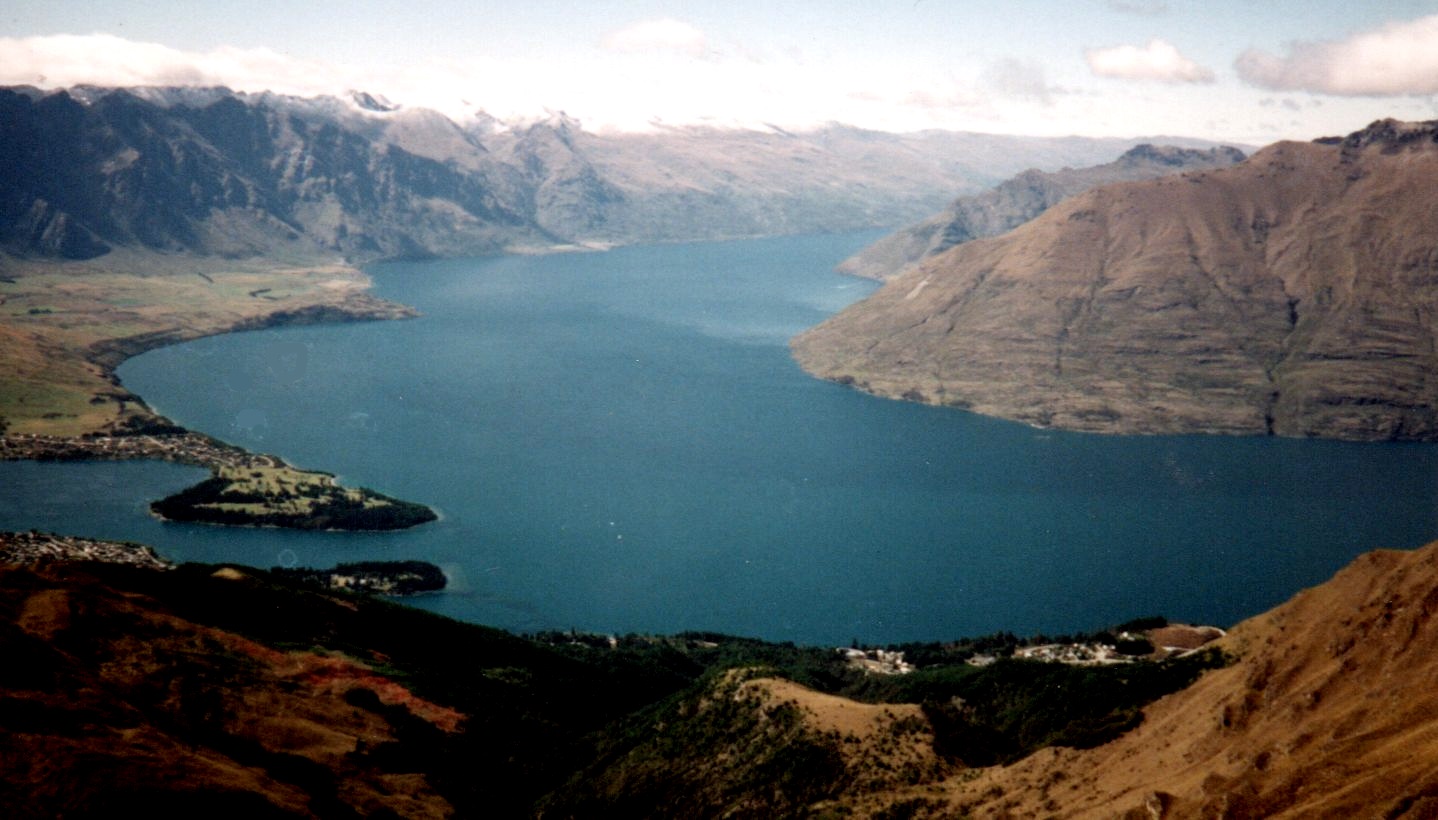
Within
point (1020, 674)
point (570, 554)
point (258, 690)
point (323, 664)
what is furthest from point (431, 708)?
point (570, 554)

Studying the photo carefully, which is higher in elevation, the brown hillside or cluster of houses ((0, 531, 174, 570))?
the brown hillside

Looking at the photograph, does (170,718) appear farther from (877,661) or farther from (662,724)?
(877,661)

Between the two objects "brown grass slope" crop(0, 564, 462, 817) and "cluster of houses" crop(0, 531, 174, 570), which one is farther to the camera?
"cluster of houses" crop(0, 531, 174, 570)

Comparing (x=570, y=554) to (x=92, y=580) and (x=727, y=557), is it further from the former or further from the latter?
(x=92, y=580)

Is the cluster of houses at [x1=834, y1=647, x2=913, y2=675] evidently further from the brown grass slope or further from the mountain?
the brown grass slope

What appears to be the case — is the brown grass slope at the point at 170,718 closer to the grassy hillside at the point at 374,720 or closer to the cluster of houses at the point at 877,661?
the grassy hillside at the point at 374,720

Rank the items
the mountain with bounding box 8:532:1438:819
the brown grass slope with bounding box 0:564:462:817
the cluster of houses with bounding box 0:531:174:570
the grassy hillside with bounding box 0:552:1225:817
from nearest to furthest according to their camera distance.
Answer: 1. the mountain with bounding box 8:532:1438:819
2. the brown grass slope with bounding box 0:564:462:817
3. the grassy hillside with bounding box 0:552:1225:817
4. the cluster of houses with bounding box 0:531:174:570

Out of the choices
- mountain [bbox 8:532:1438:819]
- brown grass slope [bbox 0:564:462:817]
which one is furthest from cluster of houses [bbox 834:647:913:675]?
brown grass slope [bbox 0:564:462:817]

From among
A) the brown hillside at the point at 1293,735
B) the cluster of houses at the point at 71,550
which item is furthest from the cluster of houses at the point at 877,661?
the cluster of houses at the point at 71,550

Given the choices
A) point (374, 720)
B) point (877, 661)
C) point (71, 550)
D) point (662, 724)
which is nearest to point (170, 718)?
point (374, 720)
